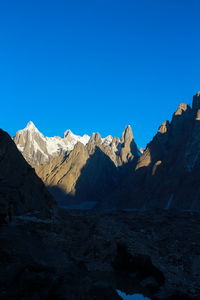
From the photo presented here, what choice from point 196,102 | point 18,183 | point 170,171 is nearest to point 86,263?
point 18,183

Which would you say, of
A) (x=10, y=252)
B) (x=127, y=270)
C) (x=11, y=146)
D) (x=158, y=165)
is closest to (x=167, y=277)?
(x=127, y=270)

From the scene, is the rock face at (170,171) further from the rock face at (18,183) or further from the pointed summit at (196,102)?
the rock face at (18,183)

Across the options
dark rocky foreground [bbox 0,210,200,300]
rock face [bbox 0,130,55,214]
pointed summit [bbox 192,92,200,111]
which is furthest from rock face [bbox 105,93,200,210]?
dark rocky foreground [bbox 0,210,200,300]

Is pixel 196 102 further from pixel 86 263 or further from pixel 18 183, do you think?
pixel 86 263

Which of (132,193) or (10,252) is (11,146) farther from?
(132,193)

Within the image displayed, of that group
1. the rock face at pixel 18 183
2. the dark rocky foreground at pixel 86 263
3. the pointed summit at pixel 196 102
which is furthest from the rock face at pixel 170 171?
the dark rocky foreground at pixel 86 263

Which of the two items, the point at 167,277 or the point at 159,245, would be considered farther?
the point at 159,245

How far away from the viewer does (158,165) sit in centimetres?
15288

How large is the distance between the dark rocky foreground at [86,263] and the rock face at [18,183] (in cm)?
237

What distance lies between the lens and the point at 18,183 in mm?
37781

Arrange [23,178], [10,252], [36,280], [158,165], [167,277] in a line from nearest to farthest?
[36,280], [10,252], [167,277], [23,178], [158,165]

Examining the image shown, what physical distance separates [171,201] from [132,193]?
109 feet

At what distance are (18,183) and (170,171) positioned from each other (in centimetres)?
11354

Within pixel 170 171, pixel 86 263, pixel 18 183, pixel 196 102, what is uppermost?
pixel 196 102
